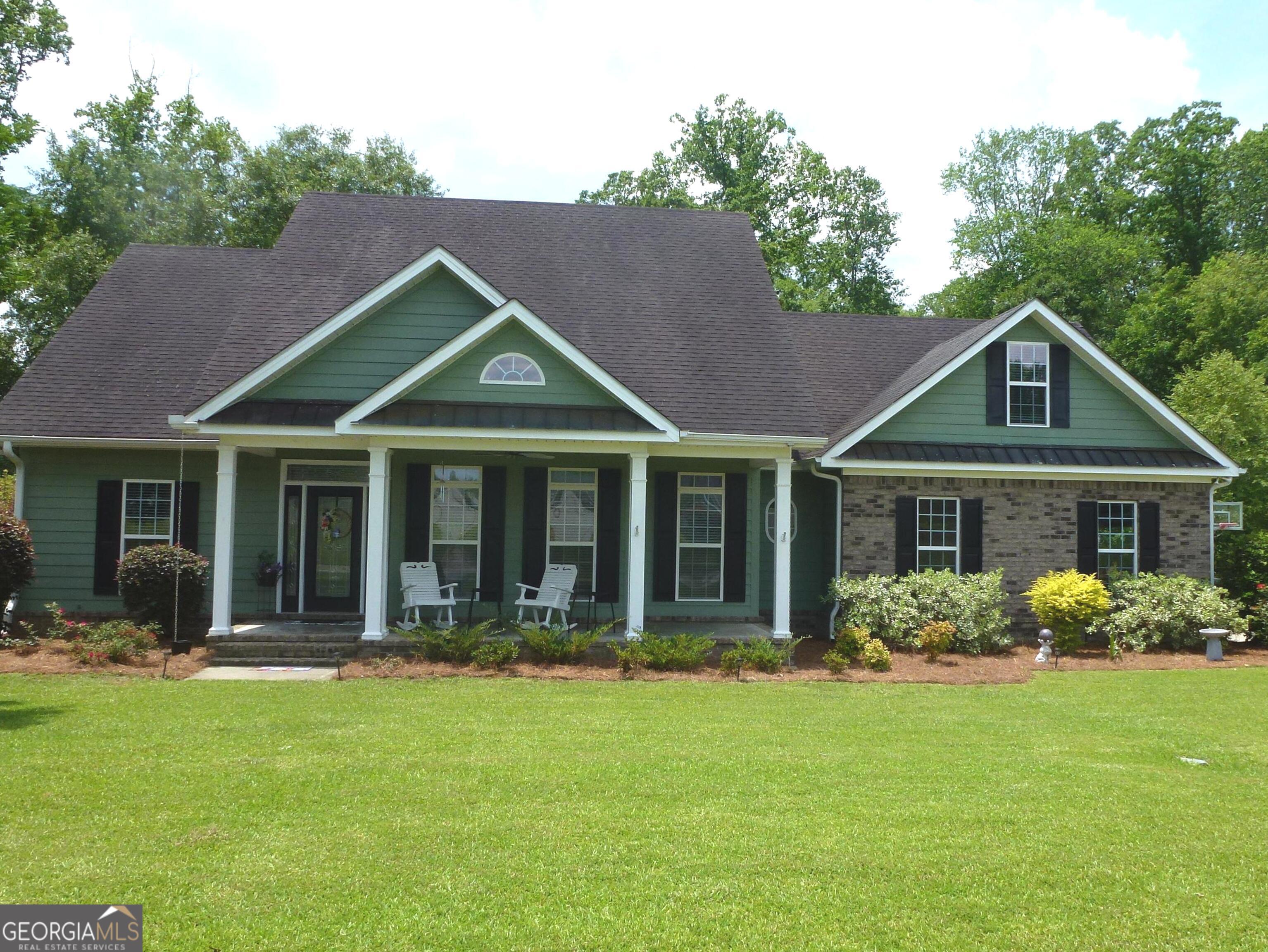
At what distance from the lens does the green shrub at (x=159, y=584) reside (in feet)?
45.0

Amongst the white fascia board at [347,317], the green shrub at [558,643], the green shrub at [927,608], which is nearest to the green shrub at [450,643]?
the green shrub at [558,643]

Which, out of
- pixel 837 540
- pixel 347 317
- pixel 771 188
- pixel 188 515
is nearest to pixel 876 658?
pixel 837 540

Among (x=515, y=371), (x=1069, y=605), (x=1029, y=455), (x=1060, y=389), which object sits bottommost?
(x=1069, y=605)

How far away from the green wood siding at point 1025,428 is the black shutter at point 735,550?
2429 millimetres

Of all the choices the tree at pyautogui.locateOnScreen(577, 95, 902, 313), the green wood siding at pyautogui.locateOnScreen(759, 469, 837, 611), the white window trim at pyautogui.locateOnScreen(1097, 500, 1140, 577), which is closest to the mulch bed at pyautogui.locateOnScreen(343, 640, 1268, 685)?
the green wood siding at pyautogui.locateOnScreen(759, 469, 837, 611)

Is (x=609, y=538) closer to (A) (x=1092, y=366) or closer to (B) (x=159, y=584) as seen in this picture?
(B) (x=159, y=584)

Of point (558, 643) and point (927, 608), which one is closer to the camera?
point (558, 643)

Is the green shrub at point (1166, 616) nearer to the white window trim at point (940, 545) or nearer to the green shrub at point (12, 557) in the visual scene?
the white window trim at point (940, 545)

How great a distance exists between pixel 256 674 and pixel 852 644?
7.65 meters

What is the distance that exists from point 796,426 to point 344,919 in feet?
34.5

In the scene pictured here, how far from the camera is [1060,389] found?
16188 mm

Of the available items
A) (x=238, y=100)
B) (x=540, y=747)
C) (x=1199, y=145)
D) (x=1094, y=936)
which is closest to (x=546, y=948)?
(x=1094, y=936)

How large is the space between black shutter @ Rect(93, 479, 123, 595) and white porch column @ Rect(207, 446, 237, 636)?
2934 mm

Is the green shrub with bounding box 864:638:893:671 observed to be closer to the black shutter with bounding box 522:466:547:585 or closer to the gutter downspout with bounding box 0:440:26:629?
the black shutter with bounding box 522:466:547:585
